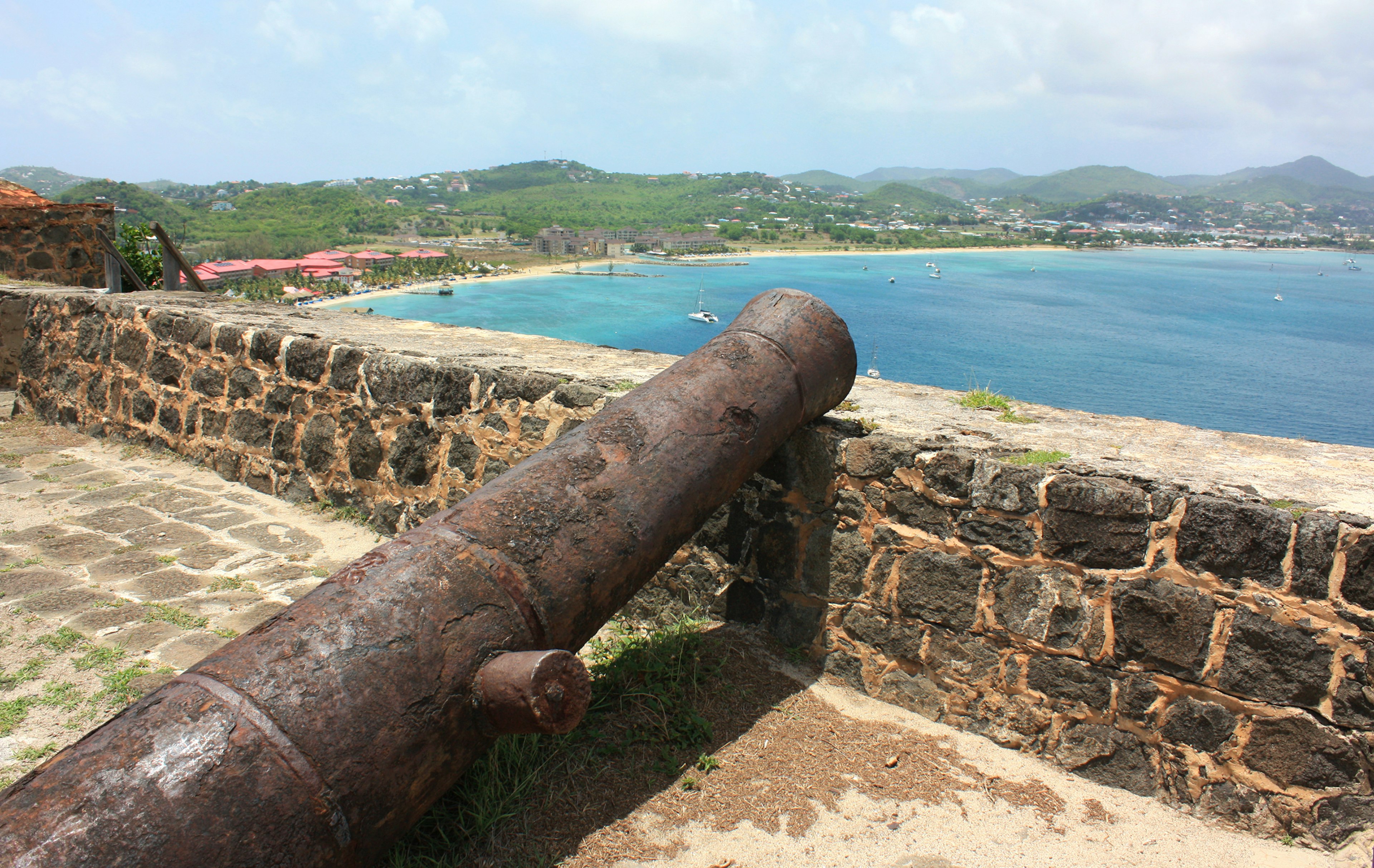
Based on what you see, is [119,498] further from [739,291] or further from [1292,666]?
[739,291]

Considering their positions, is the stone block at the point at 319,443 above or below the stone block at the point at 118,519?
above

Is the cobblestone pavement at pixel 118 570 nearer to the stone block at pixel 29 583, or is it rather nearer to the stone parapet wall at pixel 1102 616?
the stone block at pixel 29 583

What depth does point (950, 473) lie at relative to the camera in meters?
2.84

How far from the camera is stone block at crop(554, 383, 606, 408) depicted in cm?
363

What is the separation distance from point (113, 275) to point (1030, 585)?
738 centimetres

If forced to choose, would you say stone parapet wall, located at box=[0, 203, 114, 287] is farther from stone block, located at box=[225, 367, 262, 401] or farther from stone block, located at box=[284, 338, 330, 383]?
stone block, located at box=[284, 338, 330, 383]

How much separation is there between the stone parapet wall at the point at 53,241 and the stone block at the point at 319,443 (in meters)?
8.24

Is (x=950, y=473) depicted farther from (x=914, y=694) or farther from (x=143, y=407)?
(x=143, y=407)

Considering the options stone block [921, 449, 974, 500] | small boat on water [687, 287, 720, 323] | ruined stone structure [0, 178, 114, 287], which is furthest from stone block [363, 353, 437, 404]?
small boat on water [687, 287, 720, 323]

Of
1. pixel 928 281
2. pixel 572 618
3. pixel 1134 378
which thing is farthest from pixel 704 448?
pixel 928 281

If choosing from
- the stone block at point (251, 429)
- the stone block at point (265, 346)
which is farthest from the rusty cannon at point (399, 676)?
the stone block at point (251, 429)

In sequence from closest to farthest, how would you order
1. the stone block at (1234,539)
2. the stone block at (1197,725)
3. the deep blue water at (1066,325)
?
the stone block at (1234,539)
the stone block at (1197,725)
the deep blue water at (1066,325)

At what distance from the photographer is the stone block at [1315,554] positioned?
225 centimetres

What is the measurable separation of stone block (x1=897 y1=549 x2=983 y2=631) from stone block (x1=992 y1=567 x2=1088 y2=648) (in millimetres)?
83
